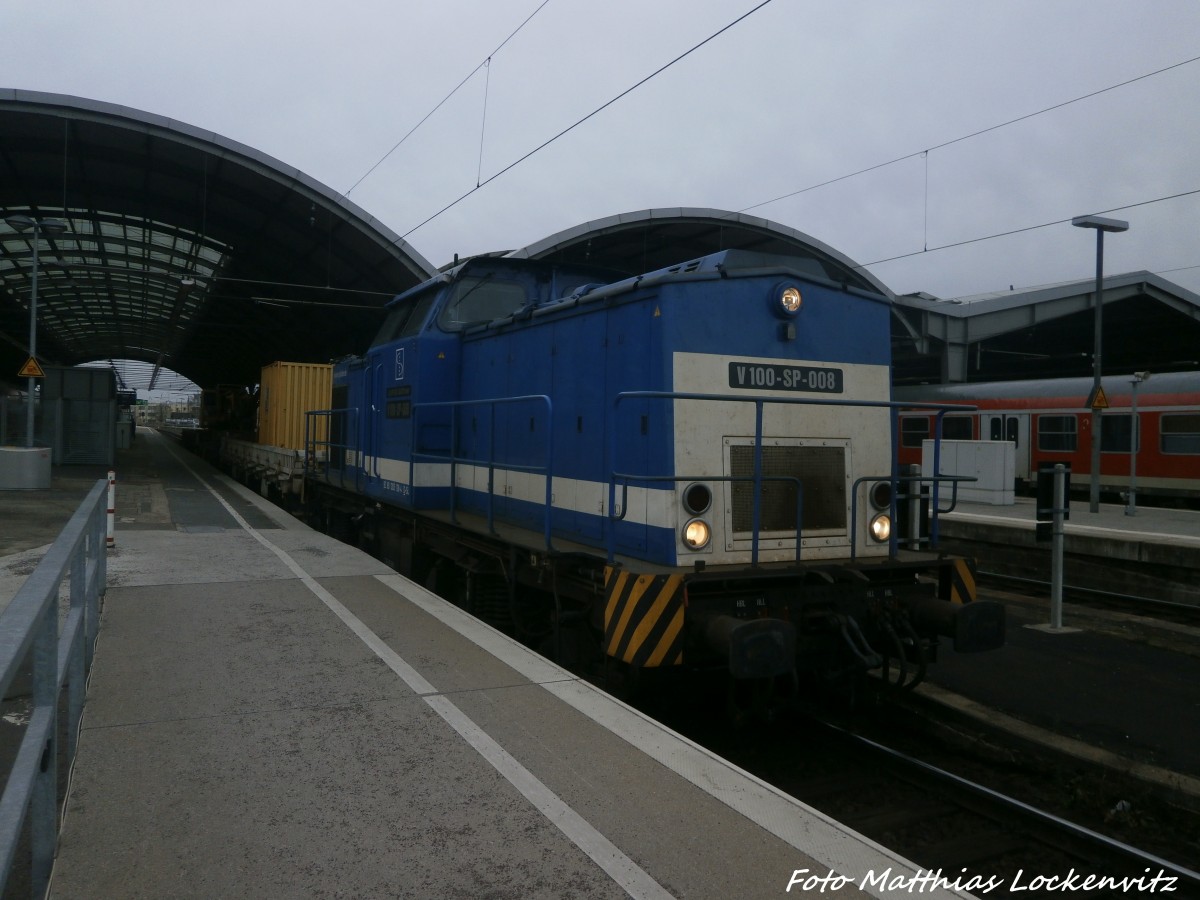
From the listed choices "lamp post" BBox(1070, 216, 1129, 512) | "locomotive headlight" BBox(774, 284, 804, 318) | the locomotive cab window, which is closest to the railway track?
"lamp post" BBox(1070, 216, 1129, 512)

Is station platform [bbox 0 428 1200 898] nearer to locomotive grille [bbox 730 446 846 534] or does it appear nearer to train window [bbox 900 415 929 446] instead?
locomotive grille [bbox 730 446 846 534]

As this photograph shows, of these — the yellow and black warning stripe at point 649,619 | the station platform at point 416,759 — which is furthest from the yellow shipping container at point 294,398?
the yellow and black warning stripe at point 649,619

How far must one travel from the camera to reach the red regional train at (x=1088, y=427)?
55.4ft

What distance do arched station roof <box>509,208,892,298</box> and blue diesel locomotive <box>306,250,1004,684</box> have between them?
12.0 meters

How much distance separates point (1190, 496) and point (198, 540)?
58.9 ft

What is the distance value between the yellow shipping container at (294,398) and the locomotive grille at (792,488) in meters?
12.4

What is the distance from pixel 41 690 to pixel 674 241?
756 inches

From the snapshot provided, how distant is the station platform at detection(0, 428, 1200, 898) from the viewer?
2.69 m

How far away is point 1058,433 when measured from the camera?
18.9m

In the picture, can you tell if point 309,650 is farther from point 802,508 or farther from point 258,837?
point 802,508

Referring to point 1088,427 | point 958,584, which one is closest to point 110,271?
point 1088,427

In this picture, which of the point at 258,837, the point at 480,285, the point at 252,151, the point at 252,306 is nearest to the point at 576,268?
the point at 480,285

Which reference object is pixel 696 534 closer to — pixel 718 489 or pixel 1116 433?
pixel 718 489

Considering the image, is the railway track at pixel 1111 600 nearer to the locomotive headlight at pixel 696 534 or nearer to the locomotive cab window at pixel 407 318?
the locomotive headlight at pixel 696 534
